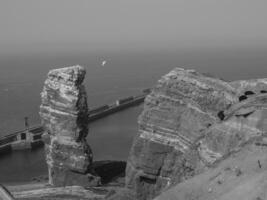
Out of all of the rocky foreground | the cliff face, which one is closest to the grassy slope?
the rocky foreground

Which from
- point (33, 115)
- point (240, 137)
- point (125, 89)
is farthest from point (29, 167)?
point (125, 89)

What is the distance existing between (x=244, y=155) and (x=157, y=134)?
13105mm

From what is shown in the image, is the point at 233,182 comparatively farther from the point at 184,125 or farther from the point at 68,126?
the point at 68,126

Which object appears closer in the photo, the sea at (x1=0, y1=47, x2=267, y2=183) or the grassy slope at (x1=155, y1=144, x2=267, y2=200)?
the grassy slope at (x1=155, y1=144, x2=267, y2=200)

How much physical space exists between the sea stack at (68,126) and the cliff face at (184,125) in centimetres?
749

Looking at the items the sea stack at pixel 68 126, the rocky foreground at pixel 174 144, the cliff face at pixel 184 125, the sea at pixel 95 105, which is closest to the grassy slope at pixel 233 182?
the rocky foreground at pixel 174 144

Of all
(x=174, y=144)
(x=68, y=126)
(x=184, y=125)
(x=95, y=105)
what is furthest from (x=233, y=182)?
(x=95, y=105)

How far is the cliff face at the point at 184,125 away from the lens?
2270 centimetres

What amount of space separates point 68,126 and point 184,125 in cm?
1255

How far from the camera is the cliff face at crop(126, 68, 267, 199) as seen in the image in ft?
74.5

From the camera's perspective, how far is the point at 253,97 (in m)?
23.7

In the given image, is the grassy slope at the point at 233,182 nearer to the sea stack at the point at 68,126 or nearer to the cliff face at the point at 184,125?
the cliff face at the point at 184,125

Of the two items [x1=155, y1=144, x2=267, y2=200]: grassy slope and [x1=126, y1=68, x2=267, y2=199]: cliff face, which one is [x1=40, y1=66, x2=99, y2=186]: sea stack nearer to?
[x1=126, y1=68, x2=267, y2=199]: cliff face

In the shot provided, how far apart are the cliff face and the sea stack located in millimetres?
7488
